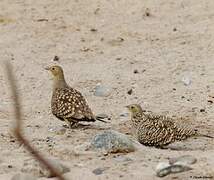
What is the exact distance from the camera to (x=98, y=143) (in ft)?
19.0

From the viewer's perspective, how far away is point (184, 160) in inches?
210

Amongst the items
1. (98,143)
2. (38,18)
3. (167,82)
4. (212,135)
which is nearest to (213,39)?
(167,82)

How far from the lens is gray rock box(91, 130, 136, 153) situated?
5.70m

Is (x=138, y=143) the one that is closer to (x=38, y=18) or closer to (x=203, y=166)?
(x=203, y=166)

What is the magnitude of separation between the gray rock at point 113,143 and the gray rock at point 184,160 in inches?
18.3

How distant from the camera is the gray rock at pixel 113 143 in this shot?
5.70m

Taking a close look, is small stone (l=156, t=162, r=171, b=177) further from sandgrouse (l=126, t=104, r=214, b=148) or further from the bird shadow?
the bird shadow

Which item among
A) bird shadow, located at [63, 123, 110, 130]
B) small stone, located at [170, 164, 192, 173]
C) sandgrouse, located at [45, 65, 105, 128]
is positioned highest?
sandgrouse, located at [45, 65, 105, 128]

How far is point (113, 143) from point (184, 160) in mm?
656

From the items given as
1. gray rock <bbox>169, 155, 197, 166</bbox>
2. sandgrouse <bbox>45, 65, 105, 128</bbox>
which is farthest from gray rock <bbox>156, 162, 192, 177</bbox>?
sandgrouse <bbox>45, 65, 105, 128</bbox>

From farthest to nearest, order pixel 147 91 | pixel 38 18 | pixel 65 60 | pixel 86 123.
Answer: pixel 38 18
pixel 65 60
pixel 147 91
pixel 86 123

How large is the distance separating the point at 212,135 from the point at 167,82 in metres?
2.18

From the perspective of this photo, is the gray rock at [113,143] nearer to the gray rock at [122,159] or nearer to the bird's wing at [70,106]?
the gray rock at [122,159]

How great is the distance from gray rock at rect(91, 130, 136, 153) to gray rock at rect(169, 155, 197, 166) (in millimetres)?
465
